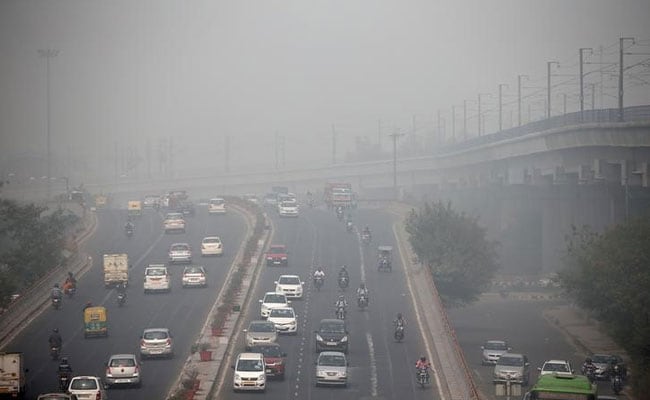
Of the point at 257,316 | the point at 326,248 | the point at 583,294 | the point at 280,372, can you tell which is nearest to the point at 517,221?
the point at 326,248

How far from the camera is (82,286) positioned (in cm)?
8844

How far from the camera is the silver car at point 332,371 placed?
5606 cm

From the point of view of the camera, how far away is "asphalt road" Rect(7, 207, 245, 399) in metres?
58.1

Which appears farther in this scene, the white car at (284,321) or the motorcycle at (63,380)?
the white car at (284,321)

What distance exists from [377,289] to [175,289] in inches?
527

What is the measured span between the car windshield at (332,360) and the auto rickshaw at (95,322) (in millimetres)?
15407

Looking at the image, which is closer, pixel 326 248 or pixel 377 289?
pixel 377 289

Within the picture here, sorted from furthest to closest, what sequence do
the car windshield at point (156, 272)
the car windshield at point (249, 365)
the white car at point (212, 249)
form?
the white car at point (212, 249), the car windshield at point (156, 272), the car windshield at point (249, 365)

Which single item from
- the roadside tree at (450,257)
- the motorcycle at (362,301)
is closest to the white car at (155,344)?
the motorcycle at (362,301)

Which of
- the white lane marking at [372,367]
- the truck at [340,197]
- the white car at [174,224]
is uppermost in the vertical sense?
the truck at [340,197]

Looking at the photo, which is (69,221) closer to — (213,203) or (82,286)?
(213,203)

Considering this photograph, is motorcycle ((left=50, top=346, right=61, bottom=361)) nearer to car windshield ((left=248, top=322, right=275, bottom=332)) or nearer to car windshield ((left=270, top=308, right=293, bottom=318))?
car windshield ((left=248, top=322, right=275, bottom=332))

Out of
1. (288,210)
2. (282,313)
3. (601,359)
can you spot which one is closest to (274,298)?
(282,313)

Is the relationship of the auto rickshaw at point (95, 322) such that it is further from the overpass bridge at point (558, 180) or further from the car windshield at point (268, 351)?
the overpass bridge at point (558, 180)
